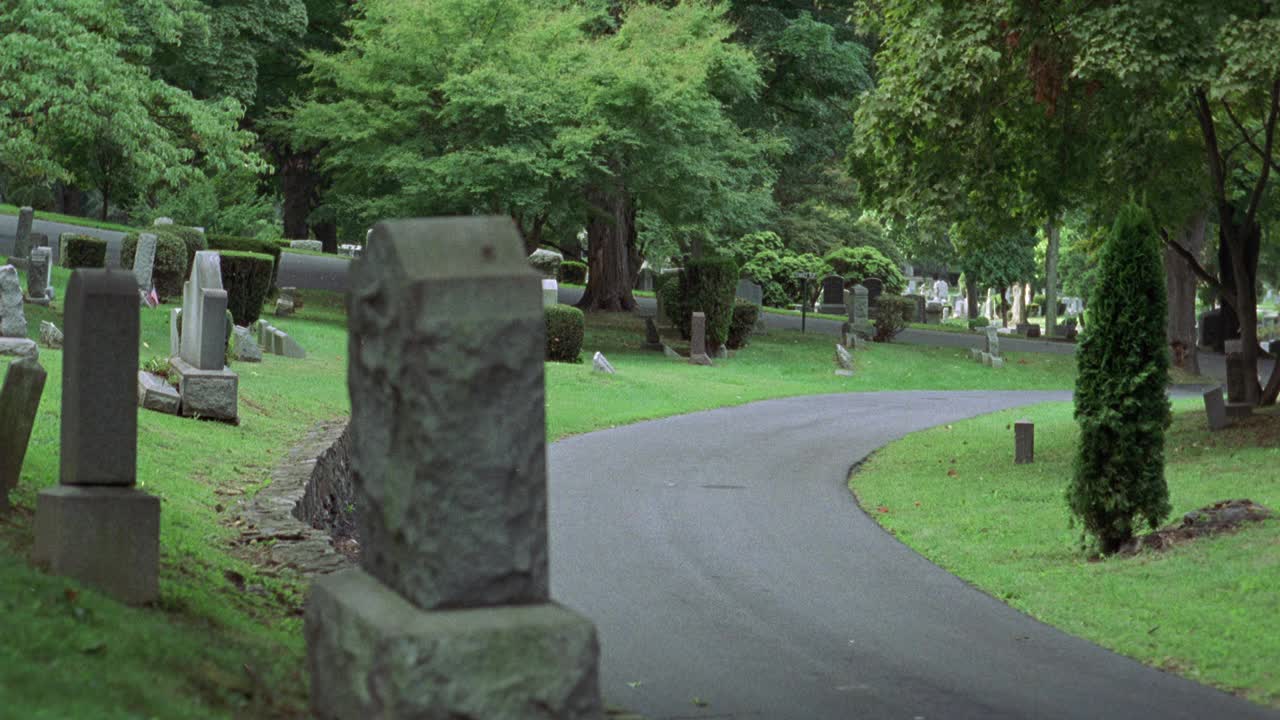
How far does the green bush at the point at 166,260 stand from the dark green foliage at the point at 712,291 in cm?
1319

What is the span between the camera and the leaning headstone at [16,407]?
8.85m

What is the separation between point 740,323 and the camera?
137 ft

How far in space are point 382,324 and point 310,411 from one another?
52.6ft

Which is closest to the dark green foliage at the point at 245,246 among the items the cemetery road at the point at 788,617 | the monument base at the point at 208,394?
the monument base at the point at 208,394

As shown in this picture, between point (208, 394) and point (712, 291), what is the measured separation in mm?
23420

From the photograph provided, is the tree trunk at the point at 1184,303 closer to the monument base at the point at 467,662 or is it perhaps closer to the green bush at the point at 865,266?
the green bush at the point at 865,266

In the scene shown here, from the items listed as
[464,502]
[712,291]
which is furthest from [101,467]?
[712,291]

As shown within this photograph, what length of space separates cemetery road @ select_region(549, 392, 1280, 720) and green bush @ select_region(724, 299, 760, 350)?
2182 centimetres

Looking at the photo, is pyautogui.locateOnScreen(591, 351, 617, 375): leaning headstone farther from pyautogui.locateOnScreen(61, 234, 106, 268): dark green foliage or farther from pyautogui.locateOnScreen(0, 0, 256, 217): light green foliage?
pyautogui.locateOnScreen(61, 234, 106, 268): dark green foliage

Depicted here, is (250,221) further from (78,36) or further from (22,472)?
(22,472)

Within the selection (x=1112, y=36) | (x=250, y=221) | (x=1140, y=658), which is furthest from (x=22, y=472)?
(x=250, y=221)

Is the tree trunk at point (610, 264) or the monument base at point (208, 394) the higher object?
the tree trunk at point (610, 264)

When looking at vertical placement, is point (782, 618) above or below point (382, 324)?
below

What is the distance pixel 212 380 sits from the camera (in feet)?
57.0
